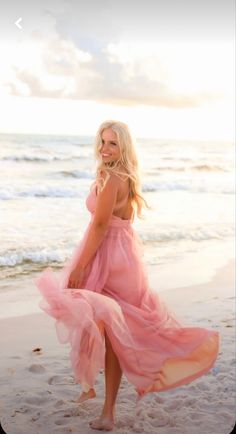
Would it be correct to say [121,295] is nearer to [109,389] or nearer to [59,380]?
[109,389]

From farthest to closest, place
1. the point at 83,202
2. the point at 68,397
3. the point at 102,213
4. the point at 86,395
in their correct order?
the point at 83,202
the point at 68,397
the point at 86,395
the point at 102,213

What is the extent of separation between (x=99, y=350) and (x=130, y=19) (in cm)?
251

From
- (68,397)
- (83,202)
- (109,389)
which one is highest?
(83,202)

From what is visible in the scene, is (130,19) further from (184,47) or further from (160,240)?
(160,240)

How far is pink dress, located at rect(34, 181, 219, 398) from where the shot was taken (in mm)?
2234

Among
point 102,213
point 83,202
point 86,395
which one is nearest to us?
point 102,213

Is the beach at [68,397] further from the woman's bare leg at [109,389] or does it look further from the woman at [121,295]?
the woman at [121,295]

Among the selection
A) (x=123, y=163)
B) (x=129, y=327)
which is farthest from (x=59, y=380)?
(x=123, y=163)

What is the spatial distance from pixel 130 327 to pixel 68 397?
1.73 ft

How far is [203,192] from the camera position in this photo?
804cm

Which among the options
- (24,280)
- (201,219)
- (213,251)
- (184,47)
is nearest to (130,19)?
(184,47)

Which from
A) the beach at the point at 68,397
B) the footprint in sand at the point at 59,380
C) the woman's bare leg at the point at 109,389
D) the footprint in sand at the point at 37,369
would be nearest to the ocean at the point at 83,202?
the beach at the point at 68,397

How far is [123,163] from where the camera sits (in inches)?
92.0

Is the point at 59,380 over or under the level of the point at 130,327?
under
